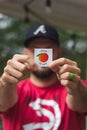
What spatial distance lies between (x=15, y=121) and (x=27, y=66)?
308 mm

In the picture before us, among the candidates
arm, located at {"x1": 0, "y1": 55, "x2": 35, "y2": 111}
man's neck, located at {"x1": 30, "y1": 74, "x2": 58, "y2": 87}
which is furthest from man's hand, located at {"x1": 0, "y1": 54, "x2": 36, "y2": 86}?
man's neck, located at {"x1": 30, "y1": 74, "x2": 58, "y2": 87}

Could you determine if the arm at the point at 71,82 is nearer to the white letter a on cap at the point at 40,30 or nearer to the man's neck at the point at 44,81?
the man's neck at the point at 44,81

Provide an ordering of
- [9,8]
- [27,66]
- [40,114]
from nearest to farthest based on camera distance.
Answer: [27,66], [40,114], [9,8]

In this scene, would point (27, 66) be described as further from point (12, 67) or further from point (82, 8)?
point (82, 8)

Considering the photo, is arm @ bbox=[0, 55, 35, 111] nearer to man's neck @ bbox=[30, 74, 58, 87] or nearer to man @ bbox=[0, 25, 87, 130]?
man @ bbox=[0, 25, 87, 130]

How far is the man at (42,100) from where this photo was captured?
1533 millimetres

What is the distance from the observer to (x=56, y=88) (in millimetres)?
1686

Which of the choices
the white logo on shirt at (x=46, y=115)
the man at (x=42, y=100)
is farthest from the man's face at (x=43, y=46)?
the white logo on shirt at (x=46, y=115)

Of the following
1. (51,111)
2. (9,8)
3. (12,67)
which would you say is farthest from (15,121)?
(9,8)

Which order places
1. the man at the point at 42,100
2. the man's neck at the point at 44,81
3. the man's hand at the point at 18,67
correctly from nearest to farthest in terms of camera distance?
1. the man's hand at the point at 18,67
2. the man at the point at 42,100
3. the man's neck at the point at 44,81

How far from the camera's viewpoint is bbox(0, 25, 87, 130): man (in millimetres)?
1533

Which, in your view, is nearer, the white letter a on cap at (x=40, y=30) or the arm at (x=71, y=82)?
the arm at (x=71, y=82)

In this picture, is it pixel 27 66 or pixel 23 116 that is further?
pixel 23 116

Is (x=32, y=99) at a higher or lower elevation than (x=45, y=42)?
lower
